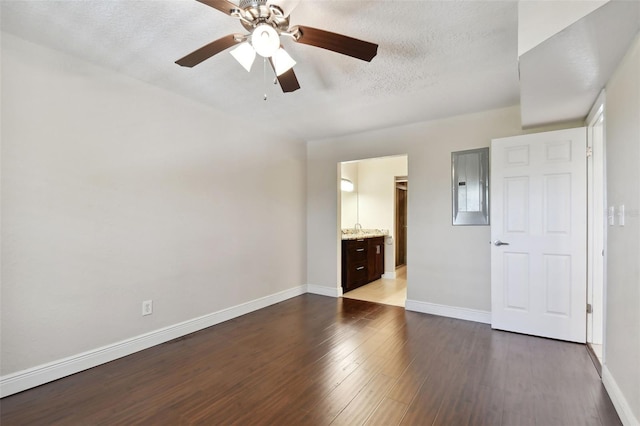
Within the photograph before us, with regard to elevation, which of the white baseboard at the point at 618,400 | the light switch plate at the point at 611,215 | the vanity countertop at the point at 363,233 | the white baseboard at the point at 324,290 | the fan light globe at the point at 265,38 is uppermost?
the fan light globe at the point at 265,38

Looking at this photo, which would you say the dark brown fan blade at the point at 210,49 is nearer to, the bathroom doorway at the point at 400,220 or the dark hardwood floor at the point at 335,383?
the dark hardwood floor at the point at 335,383

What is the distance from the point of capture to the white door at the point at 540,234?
2.83m

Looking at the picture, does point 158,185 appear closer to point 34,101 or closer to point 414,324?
point 34,101

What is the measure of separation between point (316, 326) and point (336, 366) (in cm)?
92

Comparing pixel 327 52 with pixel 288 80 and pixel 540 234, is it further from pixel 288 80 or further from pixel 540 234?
pixel 540 234

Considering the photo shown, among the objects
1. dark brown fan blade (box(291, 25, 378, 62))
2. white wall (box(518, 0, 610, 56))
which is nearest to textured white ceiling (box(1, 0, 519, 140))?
white wall (box(518, 0, 610, 56))

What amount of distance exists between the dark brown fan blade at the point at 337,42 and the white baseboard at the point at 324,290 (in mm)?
3514

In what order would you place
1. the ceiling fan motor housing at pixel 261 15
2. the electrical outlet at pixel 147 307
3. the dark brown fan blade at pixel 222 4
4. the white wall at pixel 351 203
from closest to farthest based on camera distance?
the dark brown fan blade at pixel 222 4, the ceiling fan motor housing at pixel 261 15, the electrical outlet at pixel 147 307, the white wall at pixel 351 203

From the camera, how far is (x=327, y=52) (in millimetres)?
2229

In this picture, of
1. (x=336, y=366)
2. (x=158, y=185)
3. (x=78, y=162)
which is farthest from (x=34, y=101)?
(x=336, y=366)

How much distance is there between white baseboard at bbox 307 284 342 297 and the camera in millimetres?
4566

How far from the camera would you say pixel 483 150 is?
11.3ft

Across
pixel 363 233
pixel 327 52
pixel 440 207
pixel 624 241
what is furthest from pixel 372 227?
pixel 624 241

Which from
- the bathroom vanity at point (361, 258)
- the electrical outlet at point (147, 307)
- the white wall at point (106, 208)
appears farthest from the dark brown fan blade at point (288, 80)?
the bathroom vanity at point (361, 258)
